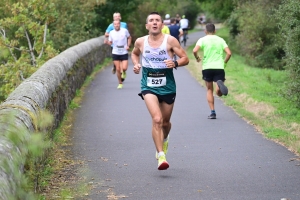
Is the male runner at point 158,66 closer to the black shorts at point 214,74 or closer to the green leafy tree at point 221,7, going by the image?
the black shorts at point 214,74

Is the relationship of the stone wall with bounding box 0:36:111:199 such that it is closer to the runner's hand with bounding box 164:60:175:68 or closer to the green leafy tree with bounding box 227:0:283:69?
the runner's hand with bounding box 164:60:175:68

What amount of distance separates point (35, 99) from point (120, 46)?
9858mm

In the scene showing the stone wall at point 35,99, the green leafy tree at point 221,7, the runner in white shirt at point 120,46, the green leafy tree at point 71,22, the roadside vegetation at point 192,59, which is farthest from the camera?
the green leafy tree at point 221,7

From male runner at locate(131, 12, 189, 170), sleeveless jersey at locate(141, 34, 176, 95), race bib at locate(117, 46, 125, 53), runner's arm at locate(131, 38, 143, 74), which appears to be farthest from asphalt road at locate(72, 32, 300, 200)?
race bib at locate(117, 46, 125, 53)

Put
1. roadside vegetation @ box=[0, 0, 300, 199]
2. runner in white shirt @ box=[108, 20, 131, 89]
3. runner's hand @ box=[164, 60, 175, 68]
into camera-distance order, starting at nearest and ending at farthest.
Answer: runner's hand @ box=[164, 60, 175, 68], roadside vegetation @ box=[0, 0, 300, 199], runner in white shirt @ box=[108, 20, 131, 89]

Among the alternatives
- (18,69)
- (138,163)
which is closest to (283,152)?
(138,163)

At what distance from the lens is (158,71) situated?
7.69m

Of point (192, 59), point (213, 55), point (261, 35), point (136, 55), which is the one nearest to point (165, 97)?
point (136, 55)

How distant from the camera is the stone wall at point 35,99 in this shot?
2.72 meters

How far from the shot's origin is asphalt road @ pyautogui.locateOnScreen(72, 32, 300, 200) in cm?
652

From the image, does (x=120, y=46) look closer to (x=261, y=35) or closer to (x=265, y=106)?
(x=265, y=106)

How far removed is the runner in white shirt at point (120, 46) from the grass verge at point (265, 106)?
100 inches

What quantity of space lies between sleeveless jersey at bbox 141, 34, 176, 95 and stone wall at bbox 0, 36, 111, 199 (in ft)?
4.45

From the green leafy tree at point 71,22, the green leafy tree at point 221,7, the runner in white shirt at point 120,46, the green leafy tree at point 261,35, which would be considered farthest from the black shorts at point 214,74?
the green leafy tree at point 221,7
